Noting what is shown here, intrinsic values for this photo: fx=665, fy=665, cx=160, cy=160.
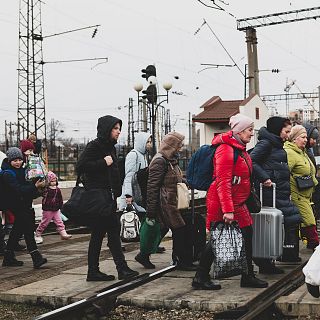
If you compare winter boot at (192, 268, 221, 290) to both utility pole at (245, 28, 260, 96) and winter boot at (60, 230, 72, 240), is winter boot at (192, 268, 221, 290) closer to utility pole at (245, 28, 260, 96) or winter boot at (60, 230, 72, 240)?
winter boot at (60, 230, 72, 240)

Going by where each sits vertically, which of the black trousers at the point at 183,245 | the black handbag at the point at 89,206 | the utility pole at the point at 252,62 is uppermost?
the utility pole at the point at 252,62

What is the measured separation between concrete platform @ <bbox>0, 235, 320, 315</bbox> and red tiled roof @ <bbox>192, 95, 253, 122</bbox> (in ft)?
81.3

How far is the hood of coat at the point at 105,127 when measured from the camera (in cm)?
706

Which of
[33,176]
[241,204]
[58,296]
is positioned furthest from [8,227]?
[241,204]

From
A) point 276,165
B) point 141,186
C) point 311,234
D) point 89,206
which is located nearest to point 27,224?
point 141,186

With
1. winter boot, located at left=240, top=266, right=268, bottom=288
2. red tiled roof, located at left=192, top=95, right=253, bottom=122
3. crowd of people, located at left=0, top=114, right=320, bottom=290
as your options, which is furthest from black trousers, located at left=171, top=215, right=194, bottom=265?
red tiled roof, located at left=192, top=95, right=253, bottom=122

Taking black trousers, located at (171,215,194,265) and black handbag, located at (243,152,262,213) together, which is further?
black trousers, located at (171,215,194,265)

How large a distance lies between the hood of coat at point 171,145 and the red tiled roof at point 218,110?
25.5 metres

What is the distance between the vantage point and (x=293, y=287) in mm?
6852

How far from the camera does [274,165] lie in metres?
7.70

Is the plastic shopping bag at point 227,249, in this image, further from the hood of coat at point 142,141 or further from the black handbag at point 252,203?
the hood of coat at point 142,141

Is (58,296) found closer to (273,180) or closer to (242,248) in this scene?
(242,248)

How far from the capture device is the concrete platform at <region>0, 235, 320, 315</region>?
19.5 feet

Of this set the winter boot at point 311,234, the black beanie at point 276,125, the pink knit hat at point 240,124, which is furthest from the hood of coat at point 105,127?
the winter boot at point 311,234
